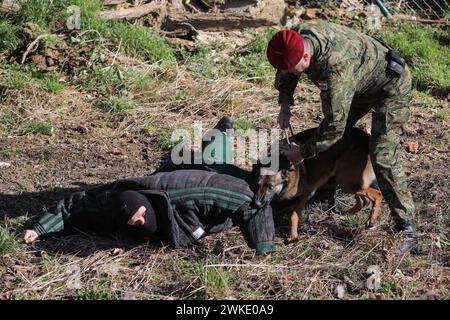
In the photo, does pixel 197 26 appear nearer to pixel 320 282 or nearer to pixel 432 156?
pixel 432 156

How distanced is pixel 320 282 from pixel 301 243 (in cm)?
55

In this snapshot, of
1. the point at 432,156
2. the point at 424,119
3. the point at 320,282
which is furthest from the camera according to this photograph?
the point at 424,119

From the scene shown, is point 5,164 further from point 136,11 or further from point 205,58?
point 136,11

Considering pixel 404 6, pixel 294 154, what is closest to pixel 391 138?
pixel 294 154

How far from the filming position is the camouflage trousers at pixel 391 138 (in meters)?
5.06

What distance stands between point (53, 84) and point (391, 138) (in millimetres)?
3876

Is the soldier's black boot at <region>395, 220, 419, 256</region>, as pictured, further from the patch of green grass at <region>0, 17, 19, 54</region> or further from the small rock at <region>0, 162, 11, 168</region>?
the patch of green grass at <region>0, 17, 19, 54</region>

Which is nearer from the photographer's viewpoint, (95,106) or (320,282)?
(320,282)

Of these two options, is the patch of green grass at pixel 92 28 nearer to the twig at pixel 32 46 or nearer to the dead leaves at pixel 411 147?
the twig at pixel 32 46

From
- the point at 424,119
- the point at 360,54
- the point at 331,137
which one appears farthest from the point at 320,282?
the point at 424,119

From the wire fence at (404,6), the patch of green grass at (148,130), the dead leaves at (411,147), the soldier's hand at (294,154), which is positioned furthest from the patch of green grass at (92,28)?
the soldier's hand at (294,154)

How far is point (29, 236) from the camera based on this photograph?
512 centimetres

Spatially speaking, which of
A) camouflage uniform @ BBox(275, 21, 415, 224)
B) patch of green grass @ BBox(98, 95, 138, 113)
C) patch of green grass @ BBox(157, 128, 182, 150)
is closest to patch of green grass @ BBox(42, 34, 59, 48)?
patch of green grass @ BBox(98, 95, 138, 113)

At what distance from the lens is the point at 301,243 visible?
527 cm
